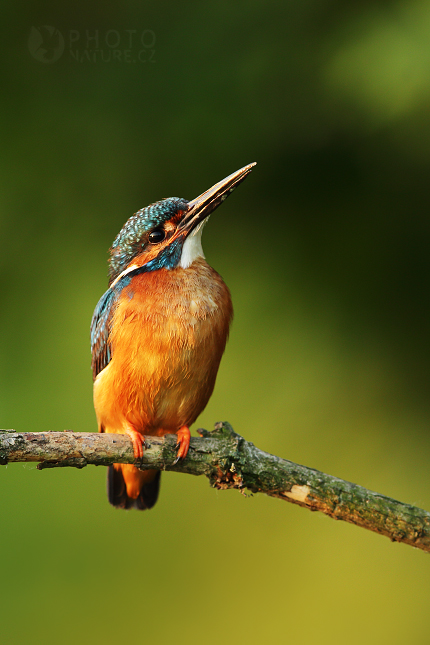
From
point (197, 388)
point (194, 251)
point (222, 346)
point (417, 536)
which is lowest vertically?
point (417, 536)

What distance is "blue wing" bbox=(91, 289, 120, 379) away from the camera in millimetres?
3084

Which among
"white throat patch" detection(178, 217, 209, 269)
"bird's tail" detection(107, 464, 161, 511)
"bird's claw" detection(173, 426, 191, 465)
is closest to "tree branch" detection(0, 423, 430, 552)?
"bird's claw" detection(173, 426, 191, 465)

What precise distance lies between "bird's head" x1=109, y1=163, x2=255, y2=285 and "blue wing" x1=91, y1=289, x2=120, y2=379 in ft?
0.52

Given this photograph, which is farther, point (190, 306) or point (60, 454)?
point (190, 306)

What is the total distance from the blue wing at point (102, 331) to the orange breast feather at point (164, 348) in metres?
0.07

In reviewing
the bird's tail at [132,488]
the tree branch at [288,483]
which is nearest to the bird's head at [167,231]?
the tree branch at [288,483]

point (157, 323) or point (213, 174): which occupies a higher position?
point (213, 174)

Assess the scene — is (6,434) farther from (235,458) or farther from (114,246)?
(114,246)

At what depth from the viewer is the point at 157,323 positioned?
2.86m

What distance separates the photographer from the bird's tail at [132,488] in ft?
11.6

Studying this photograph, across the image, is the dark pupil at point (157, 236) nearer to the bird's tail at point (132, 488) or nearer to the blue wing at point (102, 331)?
the blue wing at point (102, 331)

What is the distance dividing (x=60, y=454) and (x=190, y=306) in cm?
97

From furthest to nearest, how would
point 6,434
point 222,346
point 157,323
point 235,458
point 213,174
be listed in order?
point 213,174, point 222,346, point 157,323, point 235,458, point 6,434

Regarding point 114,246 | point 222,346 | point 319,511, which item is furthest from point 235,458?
point 114,246
